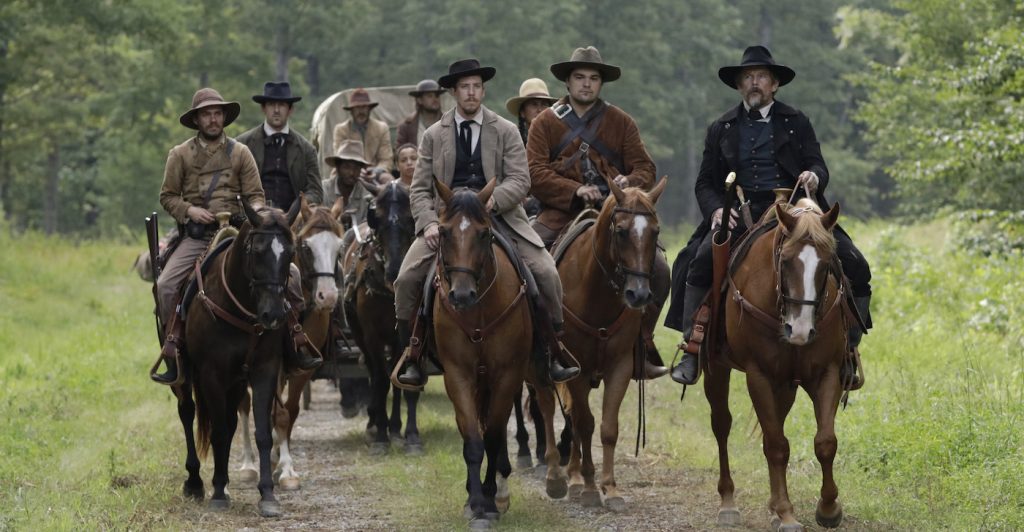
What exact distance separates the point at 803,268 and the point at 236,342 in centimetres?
416

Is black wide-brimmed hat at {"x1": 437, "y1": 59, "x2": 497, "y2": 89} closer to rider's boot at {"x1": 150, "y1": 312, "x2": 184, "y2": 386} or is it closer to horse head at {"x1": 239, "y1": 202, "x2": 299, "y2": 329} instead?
horse head at {"x1": 239, "y1": 202, "x2": 299, "y2": 329}

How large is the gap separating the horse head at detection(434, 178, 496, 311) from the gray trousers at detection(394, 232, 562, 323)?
0.85m

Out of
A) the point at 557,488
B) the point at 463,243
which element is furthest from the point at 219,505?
the point at 463,243

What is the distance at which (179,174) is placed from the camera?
37.6ft

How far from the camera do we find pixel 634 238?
990 centimetres

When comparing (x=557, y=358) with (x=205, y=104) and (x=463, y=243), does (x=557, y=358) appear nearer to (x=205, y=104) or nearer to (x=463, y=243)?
(x=463, y=243)

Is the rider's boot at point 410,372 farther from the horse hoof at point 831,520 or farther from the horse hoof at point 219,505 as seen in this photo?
the horse hoof at point 831,520

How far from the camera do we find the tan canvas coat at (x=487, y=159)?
34.4 feet

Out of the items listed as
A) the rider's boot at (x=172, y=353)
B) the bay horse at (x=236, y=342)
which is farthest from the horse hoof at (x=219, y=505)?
the rider's boot at (x=172, y=353)

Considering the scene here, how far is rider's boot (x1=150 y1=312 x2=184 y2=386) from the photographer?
10414 millimetres

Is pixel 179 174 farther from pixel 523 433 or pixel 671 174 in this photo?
pixel 671 174

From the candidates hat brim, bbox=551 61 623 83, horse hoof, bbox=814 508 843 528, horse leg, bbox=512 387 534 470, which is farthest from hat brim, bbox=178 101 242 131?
horse hoof, bbox=814 508 843 528

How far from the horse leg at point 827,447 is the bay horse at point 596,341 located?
152cm

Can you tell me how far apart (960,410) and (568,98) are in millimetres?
4119
